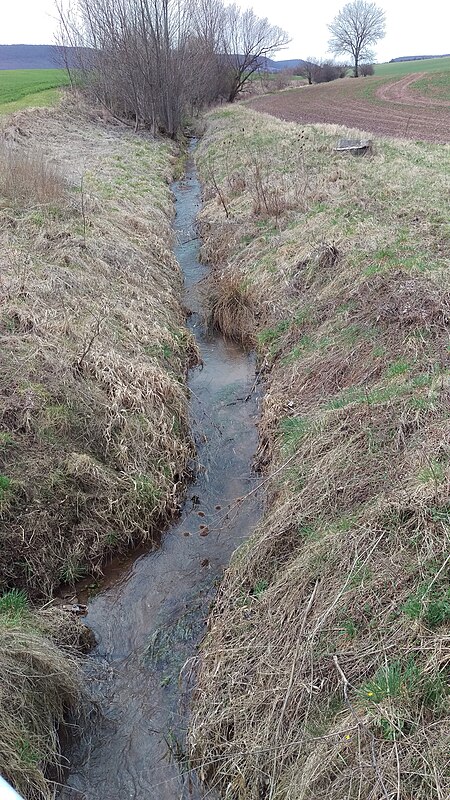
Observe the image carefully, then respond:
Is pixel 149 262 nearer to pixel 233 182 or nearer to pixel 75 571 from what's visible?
pixel 233 182

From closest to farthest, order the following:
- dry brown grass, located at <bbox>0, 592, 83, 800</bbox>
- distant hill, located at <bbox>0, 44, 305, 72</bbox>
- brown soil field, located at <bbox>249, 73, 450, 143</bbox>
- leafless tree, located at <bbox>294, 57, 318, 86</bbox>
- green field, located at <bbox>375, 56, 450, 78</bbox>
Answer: dry brown grass, located at <bbox>0, 592, 83, 800</bbox>, brown soil field, located at <bbox>249, 73, 450, 143</bbox>, green field, located at <bbox>375, 56, 450, 78</bbox>, leafless tree, located at <bbox>294, 57, 318, 86</bbox>, distant hill, located at <bbox>0, 44, 305, 72</bbox>

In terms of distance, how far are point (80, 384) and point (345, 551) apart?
369cm

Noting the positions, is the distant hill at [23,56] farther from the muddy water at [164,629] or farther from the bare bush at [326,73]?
the muddy water at [164,629]

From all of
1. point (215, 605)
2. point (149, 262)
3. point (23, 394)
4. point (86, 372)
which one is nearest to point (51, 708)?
point (215, 605)

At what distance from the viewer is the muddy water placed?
3756 mm

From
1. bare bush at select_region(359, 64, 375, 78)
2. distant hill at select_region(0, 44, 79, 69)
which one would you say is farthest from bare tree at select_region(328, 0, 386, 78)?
distant hill at select_region(0, 44, 79, 69)

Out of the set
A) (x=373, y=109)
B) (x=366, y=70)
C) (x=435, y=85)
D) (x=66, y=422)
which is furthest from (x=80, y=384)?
(x=366, y=70)

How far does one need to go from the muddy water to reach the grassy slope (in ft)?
0.90

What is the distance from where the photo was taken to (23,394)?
6.01m

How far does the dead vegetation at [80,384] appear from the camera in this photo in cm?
530

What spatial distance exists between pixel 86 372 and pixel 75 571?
246 centimetres

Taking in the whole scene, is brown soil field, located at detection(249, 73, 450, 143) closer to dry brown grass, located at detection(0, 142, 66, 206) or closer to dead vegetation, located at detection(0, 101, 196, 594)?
dry brown grass, located at detection(0, 142, 66, 206)

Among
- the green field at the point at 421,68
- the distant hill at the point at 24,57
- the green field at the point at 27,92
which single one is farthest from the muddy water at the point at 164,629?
the distant hill at the point at 24,57

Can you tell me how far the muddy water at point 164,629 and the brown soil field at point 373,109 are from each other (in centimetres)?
1589
